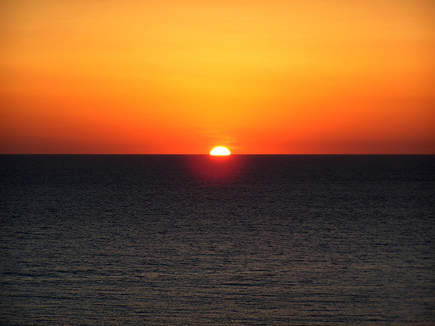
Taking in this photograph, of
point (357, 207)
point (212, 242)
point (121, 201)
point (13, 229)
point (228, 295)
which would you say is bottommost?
point (228, 295)

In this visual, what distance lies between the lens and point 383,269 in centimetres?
3628

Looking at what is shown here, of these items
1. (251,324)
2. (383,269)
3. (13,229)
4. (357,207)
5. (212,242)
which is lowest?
(251,324)

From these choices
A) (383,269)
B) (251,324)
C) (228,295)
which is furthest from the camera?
(383,269)

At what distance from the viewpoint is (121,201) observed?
8588 centimetres

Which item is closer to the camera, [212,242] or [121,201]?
[212,242]

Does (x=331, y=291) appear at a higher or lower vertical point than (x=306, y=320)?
higher

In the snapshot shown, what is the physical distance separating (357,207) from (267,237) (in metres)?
34.6

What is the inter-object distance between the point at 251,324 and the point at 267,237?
24.4m

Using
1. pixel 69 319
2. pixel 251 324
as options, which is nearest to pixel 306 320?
pixel 251 324

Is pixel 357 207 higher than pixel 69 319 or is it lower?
higher

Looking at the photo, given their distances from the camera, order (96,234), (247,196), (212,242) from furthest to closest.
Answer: (247,196) → (96,234) → (212,242)

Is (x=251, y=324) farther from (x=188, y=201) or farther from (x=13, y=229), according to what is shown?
(x=188, y=201)

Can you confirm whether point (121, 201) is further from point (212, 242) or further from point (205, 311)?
point (205, 311)

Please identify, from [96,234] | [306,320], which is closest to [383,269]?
[306,320]
